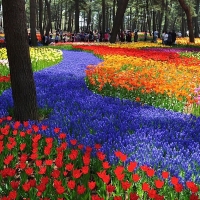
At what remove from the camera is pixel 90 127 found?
17.1ft

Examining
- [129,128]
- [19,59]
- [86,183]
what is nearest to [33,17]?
[19,59]

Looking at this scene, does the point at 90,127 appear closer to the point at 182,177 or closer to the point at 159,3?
the point at 182,177

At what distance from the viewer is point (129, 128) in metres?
5.14

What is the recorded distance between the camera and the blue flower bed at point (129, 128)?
3.92 metres

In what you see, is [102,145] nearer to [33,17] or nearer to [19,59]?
[19,59]

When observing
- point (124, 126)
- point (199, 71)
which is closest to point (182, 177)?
point (124, 126)

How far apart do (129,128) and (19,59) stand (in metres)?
2.18

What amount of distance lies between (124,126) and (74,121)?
Result: 0.88 metres

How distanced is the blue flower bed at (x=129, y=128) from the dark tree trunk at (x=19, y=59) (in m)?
0.42

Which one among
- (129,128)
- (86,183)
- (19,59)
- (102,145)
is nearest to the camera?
(86,183)

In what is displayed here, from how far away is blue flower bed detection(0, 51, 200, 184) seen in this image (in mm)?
3920

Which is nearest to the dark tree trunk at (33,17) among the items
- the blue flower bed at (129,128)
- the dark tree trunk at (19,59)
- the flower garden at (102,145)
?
Answer: the flower garden at (102,145)

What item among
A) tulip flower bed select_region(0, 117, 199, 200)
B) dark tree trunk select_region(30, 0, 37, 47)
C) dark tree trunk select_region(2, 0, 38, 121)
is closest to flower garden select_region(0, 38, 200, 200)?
tulip flower bed select_region(0, 117, 199, 200)

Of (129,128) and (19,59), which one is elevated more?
(19,59)
